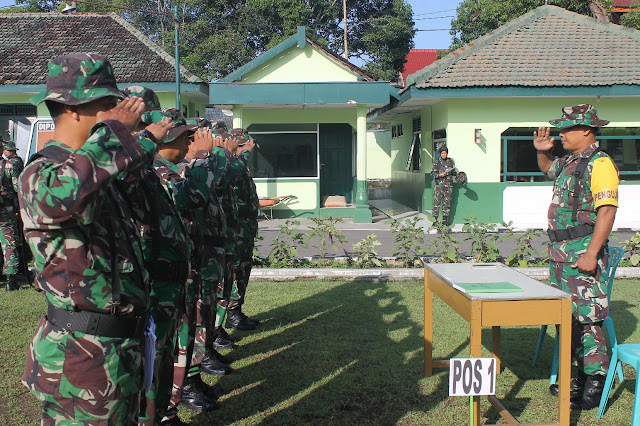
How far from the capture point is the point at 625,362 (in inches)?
153

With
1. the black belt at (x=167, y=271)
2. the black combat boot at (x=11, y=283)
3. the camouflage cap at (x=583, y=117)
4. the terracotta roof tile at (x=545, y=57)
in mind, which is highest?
the terracotta roof tile at (x=545, y=57)

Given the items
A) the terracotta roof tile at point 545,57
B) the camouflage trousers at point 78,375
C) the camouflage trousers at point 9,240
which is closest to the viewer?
the camouflage trousers at point 78,375

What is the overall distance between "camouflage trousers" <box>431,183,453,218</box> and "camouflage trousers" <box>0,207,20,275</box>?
31.8 ft

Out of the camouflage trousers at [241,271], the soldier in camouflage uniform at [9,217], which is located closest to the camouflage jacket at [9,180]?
the soldier in camouflage uniform at [9,217]

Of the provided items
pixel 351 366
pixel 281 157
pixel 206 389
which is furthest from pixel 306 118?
pixel 206 389

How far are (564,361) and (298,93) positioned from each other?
40.0 feet

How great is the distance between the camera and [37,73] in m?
15.5

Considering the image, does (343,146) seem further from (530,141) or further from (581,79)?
(581,79)

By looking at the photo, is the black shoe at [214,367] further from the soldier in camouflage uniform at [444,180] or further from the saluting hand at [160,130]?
the soldier in camouflage uniform at [444,180]

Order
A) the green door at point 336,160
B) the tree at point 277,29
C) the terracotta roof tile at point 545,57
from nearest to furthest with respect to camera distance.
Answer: the terracotta roof tile at point 545,57 → the green door at point 336,160 → the tree at point 277,29

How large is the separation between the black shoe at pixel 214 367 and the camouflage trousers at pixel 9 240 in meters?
4.25

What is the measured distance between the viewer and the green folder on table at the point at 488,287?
12.1 feet

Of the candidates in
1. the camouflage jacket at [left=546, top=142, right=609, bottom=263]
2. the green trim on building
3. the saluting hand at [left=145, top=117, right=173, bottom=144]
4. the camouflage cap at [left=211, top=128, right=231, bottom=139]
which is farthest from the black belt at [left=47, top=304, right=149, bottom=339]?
the green trim on building

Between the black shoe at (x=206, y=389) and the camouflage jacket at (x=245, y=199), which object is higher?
the camouflage jacket at (x=245, y=199)
